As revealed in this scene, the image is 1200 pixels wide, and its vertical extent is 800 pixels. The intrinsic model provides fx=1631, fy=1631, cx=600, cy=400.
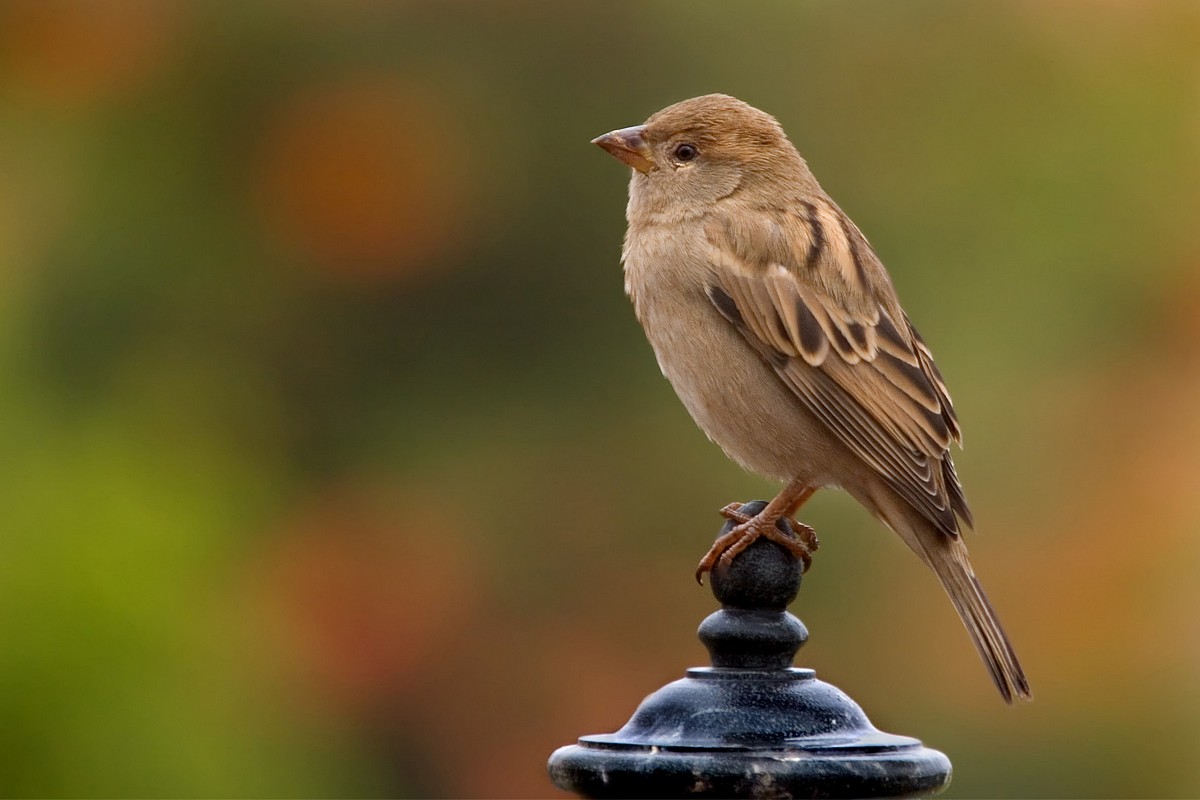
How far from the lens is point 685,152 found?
502cm

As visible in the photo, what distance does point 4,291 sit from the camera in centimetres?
962

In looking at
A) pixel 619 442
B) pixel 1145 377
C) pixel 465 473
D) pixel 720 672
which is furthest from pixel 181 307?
pixel 720 672

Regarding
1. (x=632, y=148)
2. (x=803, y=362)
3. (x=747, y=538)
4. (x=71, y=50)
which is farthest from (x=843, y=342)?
(x=71, y=50)

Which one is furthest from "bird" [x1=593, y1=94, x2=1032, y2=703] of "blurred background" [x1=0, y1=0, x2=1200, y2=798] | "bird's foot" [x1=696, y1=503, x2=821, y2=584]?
"blurred background" [x1=0, y1=0, x2=1200, y2=798]

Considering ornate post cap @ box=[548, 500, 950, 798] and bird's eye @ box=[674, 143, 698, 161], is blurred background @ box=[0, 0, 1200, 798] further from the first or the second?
ornate post cap @ box=[548, 500, 950, 798]

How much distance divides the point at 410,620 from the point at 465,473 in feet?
3.20

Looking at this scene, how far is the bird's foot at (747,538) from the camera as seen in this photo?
8.74 feet

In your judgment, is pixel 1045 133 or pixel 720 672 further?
pixel 1045 133

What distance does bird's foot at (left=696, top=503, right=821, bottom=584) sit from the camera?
2664 millimetres

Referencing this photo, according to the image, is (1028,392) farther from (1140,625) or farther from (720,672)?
(720,672)

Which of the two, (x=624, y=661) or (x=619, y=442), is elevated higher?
(x=619, y=442)

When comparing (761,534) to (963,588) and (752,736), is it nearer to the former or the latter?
(752,736)

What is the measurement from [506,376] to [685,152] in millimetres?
5246

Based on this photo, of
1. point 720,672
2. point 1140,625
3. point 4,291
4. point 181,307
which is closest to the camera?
point 720,672
